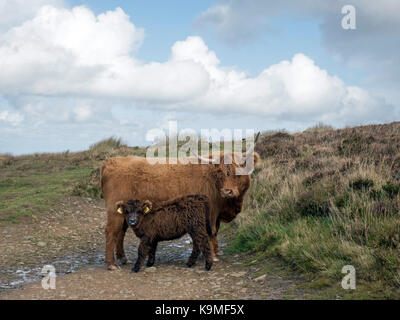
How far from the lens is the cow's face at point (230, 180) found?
7.21 meters

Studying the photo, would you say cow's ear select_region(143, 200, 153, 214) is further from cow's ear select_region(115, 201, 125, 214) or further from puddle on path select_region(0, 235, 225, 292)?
puddle on path select_region(0, 235, 225, 292)

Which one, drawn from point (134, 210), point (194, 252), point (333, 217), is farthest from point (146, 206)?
point (333, 217)

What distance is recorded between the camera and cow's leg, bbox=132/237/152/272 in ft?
23.6

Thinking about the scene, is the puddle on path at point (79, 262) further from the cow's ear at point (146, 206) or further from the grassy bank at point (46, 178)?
the grassy bank at point (46, 178)

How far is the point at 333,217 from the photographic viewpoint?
24.1ft

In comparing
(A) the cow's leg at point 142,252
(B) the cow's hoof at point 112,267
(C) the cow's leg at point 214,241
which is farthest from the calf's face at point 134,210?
(C) the cow's leg at point 214,241

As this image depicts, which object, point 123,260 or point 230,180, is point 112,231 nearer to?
point 123,260

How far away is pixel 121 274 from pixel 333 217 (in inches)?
149

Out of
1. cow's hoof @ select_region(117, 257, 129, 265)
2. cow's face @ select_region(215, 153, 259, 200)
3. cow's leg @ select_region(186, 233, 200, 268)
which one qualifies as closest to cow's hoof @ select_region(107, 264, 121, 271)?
cow's hoof @ select_region(117, 257, 129, 265)

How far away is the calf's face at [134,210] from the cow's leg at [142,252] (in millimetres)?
340

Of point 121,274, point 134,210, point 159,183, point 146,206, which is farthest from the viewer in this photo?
point 159,183

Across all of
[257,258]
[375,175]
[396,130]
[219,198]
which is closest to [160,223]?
A: [219,198]
